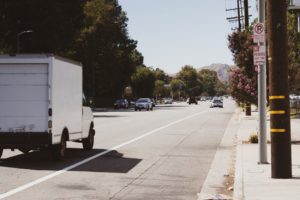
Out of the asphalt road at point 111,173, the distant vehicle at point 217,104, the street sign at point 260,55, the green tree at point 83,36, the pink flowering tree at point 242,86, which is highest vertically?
the green tree at point 83,36

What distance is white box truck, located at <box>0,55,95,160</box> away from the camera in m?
14.2

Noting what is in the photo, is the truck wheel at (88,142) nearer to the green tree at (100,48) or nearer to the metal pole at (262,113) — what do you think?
the metal pole at (262,113)

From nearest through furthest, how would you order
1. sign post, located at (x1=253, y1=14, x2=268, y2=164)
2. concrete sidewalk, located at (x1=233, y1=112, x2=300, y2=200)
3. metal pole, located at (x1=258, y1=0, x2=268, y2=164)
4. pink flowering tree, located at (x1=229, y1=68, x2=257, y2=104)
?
concrete sidewalk, located at (x1=233, y1=112, x2=300, y2=200)
sign post, located at (x1=253, y1=14, x2=268, y2=164)
metal pole, located at (x1=258, y1=0, x2=268, y2=164)
pink flowering tree, located at (x1=229, y1=68, x2=257, y2=104)

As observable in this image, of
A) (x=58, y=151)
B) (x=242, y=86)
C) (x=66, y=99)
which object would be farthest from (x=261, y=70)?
(x=242, y=86)

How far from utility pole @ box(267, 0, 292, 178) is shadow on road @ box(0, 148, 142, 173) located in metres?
3.73

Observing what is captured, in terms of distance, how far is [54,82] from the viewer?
14375 millimetres

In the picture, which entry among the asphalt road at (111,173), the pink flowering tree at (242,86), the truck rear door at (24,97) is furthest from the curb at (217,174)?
the truck rear door at (24,97)

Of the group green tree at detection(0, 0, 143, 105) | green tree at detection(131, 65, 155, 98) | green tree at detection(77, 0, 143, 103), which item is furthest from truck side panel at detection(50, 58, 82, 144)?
green tree at detection(131, 65, 155, 98)

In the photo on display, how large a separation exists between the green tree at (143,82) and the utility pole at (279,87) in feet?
362

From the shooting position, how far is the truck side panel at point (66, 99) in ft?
47.3

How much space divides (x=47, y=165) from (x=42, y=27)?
39.6 m

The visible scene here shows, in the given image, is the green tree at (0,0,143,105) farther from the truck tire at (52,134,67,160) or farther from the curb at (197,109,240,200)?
the truck tire at (52,134,67,160)

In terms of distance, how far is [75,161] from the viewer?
49.3 ft

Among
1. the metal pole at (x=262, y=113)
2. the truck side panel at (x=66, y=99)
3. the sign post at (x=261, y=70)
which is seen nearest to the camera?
the sign post at (x=261, y=70)
